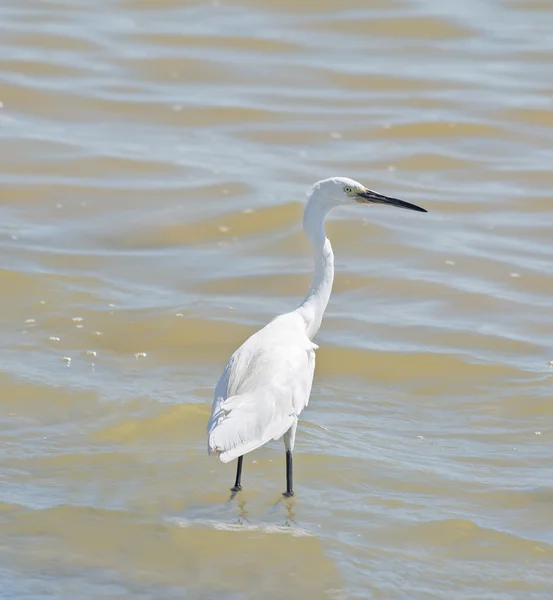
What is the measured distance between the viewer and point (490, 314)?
8000 millimetres

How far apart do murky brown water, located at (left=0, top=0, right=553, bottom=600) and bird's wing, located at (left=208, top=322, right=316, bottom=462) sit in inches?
18.2

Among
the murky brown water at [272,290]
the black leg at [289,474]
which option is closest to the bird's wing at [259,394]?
the black leg at [289,474]

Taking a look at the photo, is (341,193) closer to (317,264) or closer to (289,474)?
(317,264)

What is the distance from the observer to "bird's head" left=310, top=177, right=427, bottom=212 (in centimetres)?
600

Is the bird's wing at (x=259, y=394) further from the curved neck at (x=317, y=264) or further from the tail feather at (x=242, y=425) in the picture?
the curved neck at (x=317, y=264)

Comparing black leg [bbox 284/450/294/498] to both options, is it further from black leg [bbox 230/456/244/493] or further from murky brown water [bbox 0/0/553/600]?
black leg [bbox 230/456/244/493]

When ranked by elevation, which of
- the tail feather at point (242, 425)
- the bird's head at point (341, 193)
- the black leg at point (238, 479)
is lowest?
the black leg at point (238, 479)

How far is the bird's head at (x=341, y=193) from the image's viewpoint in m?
6.00

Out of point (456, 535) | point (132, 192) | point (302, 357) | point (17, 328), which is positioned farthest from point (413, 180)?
point (456, 535)

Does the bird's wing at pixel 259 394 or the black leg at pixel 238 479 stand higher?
the bird's wing at pixel 259 394

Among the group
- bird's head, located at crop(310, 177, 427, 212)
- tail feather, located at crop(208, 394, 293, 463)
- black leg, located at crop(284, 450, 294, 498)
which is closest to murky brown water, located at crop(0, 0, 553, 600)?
black leg, located at crop(284, 450, 294, 498)

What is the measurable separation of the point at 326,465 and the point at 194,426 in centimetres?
82

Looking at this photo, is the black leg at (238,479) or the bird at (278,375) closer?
the bird at (278,375)

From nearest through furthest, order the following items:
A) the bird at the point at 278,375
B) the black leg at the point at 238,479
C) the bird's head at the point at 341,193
Answer: the bird at the point at 278,375
the black leg at the point at 238,479
the bird's head at the point at 341,193
